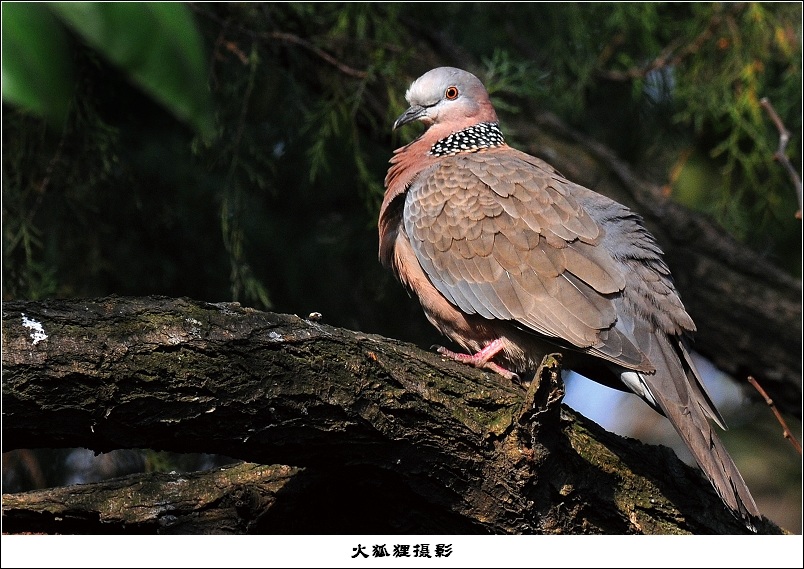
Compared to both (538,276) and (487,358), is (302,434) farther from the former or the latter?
(538,276)

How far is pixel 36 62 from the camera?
2.93ft

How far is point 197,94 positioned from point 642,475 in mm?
2594

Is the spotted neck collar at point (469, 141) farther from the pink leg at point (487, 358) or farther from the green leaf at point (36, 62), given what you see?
the green leaf at point (36, 62)

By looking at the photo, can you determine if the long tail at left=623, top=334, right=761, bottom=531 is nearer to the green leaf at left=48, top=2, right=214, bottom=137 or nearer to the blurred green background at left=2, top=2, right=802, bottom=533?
the blurred green background at left=2, top=2, right=802, bottom=533

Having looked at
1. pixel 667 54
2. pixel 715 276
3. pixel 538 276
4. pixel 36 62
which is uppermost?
pixel 36 62

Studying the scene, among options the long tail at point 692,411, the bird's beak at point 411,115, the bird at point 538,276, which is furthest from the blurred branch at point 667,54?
the long tail at point 692,411

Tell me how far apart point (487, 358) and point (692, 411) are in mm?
857

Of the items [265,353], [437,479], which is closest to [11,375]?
[265,353]

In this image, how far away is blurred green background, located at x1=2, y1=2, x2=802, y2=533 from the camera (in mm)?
4465

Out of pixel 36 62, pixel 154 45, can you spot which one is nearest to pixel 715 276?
pixel 154 45

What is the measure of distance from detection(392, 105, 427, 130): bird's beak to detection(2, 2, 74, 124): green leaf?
346cm

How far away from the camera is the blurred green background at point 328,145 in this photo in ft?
14.6

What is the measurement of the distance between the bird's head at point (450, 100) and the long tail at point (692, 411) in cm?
167

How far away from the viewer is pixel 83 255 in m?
4.91
